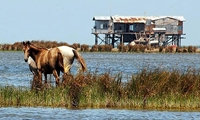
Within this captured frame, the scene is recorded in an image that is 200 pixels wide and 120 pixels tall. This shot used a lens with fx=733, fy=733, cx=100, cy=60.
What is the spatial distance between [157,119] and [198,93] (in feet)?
9.32

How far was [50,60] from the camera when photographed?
89.5 ft

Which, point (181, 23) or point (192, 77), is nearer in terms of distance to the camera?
point (192, 77)

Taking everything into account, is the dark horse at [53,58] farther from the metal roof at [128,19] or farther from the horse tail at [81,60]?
the metal roof at [128,19]

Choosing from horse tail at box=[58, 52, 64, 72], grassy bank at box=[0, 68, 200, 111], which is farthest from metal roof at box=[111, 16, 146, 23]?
grassy bank at box=[0, 68, 200, 111]

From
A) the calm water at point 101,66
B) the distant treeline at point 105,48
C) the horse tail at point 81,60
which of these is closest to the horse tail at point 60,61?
the calm water at point 101,66

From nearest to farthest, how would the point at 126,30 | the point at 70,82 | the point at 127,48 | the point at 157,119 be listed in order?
the point at 157,119
the point at 70,82
the point at 127,48
the point at 126,30

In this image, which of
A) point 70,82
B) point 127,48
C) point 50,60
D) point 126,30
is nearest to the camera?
point 70,82

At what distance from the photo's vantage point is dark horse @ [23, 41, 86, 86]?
27234 millimetres

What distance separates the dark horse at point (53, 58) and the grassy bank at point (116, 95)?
2585mm

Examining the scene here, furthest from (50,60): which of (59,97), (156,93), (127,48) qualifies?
(127,48)

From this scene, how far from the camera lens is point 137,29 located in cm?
12575

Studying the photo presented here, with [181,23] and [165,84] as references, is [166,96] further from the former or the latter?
[181,23]

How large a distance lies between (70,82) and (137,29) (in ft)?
335

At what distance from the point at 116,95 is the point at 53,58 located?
153 inches
